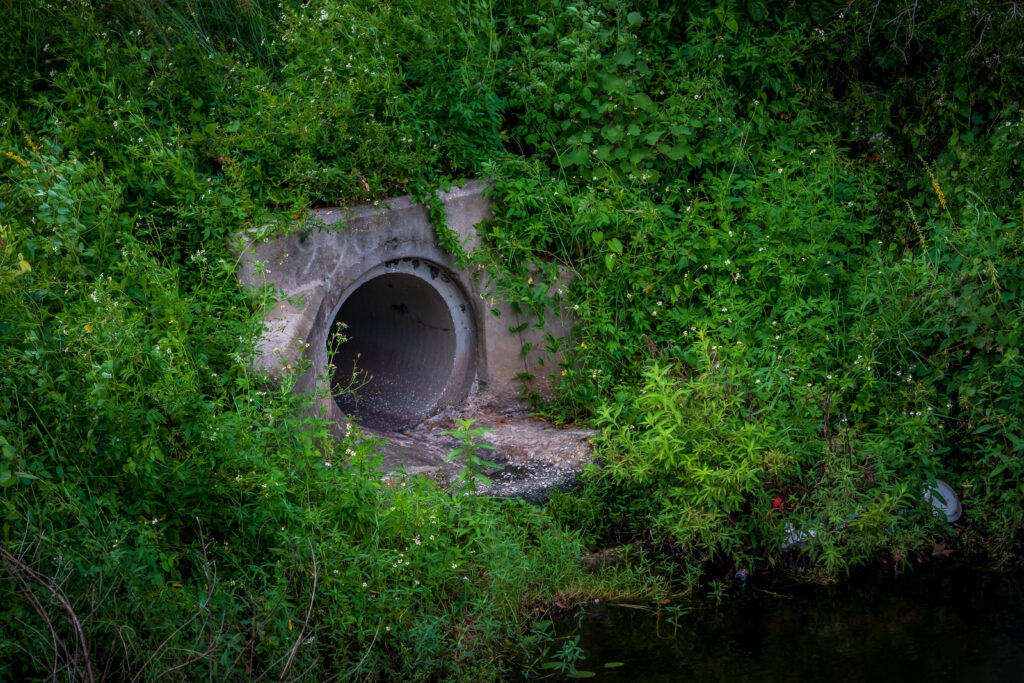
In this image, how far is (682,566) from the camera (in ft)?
19.1

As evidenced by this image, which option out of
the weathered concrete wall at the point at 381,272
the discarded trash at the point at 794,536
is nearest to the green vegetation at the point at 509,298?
the discarded trash at the point at 794,536

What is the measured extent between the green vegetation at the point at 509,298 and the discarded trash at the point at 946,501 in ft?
0.33

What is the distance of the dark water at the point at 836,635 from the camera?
4793mm

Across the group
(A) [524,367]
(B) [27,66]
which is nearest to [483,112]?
(A) [524,367]

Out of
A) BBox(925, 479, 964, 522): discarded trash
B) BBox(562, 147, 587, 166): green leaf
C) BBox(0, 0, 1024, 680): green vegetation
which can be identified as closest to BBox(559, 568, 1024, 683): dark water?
BBox(0, 0, 1024, 680): green vegetation

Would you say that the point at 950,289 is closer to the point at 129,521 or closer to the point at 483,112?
the point at 483,112

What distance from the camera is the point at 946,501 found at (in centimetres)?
599

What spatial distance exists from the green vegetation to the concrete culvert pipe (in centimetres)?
62

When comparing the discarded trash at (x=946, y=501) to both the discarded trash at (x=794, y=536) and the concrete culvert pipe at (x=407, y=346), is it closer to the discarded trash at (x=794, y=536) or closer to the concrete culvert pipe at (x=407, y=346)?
the discarded trash at (x=794, y=536)

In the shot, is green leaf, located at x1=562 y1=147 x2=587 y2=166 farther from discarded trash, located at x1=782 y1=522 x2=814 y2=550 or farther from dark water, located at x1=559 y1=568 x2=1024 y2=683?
dark water, located at x1=559 y1=568 x2=1024 y2=683

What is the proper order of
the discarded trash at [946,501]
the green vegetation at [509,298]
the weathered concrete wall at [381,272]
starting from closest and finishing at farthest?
the green vegetation at [509,298], the discarded trash at [946,501], the weathered concrete wall at [381,272]

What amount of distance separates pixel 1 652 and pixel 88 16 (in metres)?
4.79

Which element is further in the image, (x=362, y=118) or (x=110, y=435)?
(x=362, y=118)

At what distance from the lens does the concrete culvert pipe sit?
7371 mm
